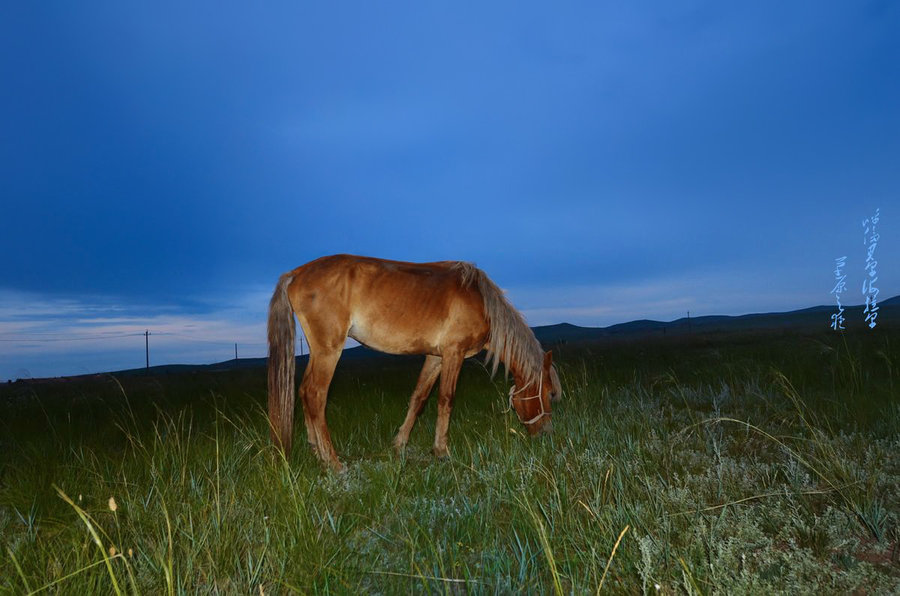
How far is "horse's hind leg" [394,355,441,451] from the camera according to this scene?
20.7ft

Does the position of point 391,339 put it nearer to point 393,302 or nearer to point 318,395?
point 393,302

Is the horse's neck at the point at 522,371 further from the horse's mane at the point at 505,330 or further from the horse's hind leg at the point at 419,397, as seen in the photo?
the horse's hind leg at the point at 419,397

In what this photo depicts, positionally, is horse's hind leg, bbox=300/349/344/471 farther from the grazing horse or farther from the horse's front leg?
the horse's front leg

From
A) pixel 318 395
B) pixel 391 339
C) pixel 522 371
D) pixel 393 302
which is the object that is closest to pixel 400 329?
pixel 391 339

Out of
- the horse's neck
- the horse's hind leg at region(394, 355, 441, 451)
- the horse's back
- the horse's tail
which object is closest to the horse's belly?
the horse's back

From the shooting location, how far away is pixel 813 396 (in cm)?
650

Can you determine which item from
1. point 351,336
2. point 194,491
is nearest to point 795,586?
point 194,491

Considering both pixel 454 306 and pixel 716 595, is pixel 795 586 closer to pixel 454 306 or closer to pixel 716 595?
pixel 716 595

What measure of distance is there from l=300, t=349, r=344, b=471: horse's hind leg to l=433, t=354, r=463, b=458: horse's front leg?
1117 millimetres

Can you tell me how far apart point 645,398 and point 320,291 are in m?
4.75

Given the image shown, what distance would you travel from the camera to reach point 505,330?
633 centimetres

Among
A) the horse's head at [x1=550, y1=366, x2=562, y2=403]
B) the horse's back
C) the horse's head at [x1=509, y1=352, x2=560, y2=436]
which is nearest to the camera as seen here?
the horse's back

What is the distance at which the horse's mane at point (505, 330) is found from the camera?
6.31 meters

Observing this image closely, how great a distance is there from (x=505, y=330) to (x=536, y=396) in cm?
87
